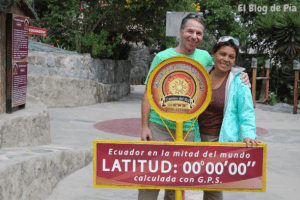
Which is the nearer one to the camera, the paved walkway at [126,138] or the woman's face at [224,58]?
the woman's face at [224,58]

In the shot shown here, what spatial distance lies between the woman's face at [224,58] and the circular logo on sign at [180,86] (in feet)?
1.18

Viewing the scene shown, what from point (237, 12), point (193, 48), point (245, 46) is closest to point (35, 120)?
point (193, 48)

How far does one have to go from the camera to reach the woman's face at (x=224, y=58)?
2299 mm

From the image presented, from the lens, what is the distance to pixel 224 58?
2.32m

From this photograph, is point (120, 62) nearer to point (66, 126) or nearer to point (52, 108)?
point (52, 108)

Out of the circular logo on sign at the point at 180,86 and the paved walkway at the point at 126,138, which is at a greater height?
the circular logo on sign at the point at 180,86

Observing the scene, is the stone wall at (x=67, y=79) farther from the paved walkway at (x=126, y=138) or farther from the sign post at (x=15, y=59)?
the sign post at (x=15, y=59)

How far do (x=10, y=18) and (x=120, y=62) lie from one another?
30.5 ft

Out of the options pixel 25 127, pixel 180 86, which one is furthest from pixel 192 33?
pixel 25 127

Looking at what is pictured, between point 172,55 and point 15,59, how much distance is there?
10.8 feet

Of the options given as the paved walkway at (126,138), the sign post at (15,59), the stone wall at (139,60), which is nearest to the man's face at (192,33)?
the paved walkway at (126,138)
